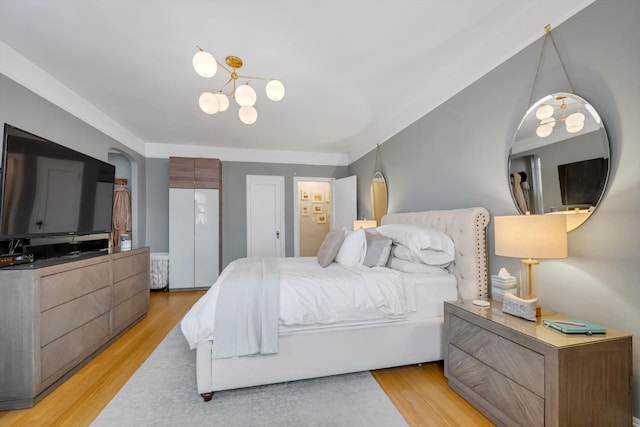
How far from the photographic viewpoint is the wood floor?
1.56 m

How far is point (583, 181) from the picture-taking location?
1497mm

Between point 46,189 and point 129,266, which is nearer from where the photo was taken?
point 46,189

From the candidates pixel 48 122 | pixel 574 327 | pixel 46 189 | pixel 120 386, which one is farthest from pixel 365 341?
pixel 48 122

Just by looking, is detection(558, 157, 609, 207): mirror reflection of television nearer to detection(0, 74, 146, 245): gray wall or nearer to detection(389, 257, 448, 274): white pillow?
detection(389, 257, 448, 274): white pillow

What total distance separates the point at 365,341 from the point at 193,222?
368 centimetres

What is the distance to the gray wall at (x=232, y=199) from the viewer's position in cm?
471

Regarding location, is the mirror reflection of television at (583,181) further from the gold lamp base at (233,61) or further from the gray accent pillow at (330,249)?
the gold lamp base at (233,61)

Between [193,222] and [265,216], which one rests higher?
[265,216]

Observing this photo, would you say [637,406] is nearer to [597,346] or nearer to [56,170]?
[597,346]

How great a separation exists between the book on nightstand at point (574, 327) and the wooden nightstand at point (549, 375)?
3cm

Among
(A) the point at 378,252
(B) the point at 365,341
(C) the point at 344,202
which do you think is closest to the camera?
(B) the point at 365,341

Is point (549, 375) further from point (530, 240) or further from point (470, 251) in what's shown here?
point (470, 251)

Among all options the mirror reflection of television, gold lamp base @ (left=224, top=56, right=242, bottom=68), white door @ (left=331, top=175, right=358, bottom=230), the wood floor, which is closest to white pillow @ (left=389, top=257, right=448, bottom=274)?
the wood floor

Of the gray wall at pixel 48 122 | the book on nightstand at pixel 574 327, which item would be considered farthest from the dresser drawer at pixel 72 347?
the book on nightstand at pixel 574 327
